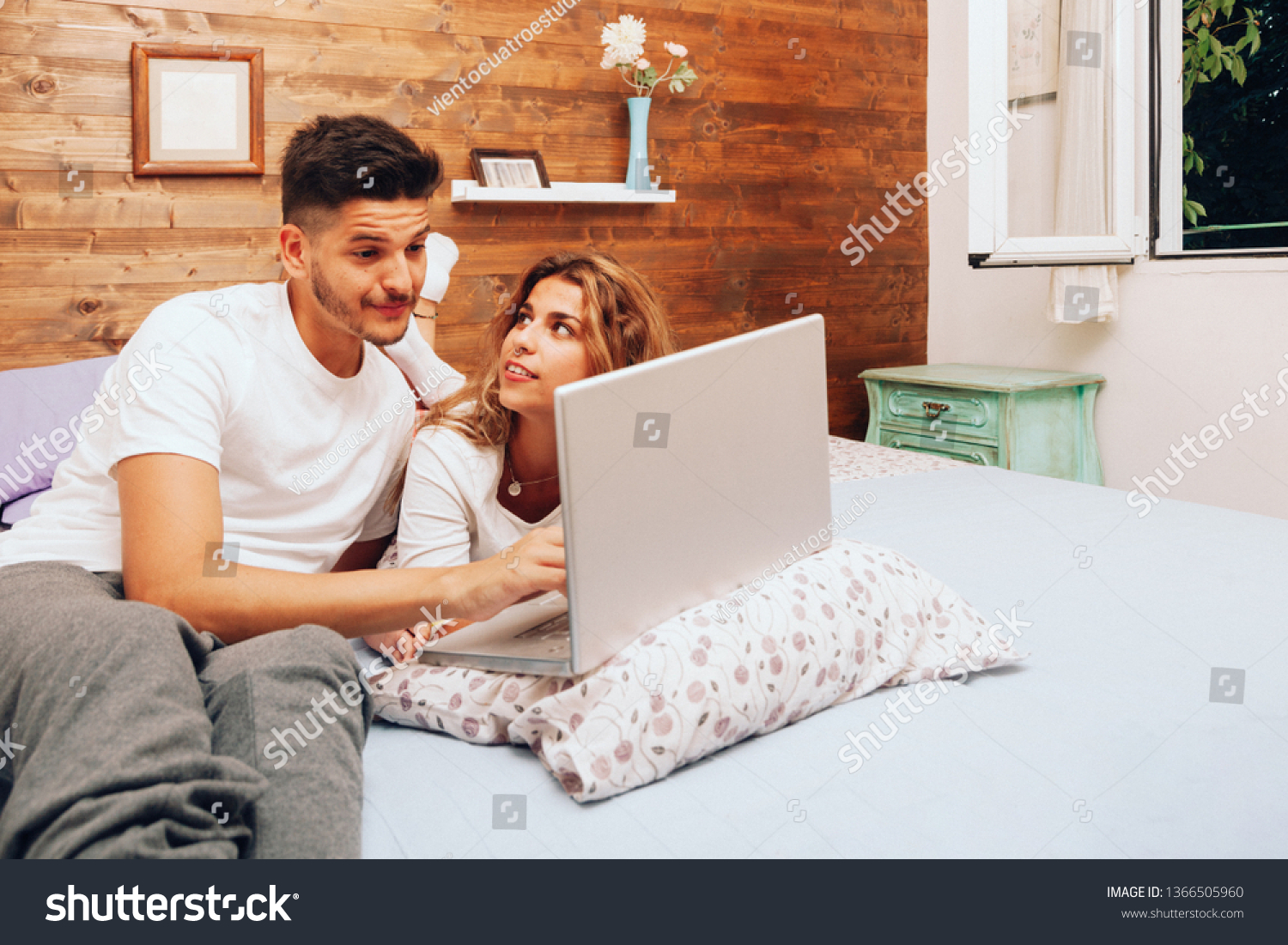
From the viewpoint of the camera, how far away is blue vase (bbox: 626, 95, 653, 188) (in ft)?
9.44

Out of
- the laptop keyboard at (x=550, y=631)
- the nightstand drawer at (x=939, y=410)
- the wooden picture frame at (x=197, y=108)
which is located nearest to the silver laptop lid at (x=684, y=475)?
the laptop keyboard at (x=550, y=631)

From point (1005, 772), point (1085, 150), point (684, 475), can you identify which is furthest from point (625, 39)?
point (1005, 772)

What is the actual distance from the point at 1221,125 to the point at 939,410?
5.16 ft

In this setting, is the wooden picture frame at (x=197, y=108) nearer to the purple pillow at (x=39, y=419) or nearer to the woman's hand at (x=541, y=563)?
the purple pillow at (x=39, y=419)

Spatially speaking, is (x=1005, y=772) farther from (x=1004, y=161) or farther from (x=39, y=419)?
(x=1004, y=161)

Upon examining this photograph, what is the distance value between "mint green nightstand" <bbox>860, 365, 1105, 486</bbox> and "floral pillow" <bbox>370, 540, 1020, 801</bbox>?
1.87 metres

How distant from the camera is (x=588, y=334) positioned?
1.32 m

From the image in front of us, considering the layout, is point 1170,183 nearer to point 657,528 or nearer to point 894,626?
point 894,626

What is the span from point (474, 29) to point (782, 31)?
1086 mm

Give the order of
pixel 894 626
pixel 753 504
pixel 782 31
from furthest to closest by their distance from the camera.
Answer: pixel 782 31, pixel 894 626, pixel 753 504

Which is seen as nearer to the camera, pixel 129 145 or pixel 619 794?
pixel 619 794
